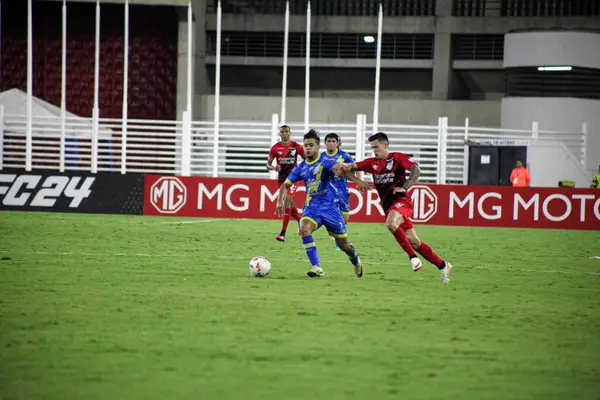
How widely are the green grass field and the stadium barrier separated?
11208 millimetres

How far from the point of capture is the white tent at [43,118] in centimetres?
3434

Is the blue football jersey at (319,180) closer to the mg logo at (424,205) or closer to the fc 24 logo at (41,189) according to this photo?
the mg logo at (424,205)

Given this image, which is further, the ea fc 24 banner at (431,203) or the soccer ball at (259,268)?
the ea fc 24 banner at (431,203)

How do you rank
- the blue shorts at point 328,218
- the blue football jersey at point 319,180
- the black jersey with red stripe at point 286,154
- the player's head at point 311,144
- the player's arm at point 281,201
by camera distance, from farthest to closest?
1. the black jersey with red stripe at point 286,154
2. the player's head at point 311,144
3. the blue football jersey at point 319,180
4. the blue shorts at point 328,218
5. the player's arm at point 281,201

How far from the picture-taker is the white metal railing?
32969 mm

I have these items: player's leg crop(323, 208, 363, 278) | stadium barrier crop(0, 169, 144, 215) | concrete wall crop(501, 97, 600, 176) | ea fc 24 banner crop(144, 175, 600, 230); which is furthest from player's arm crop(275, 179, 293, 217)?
concrete wall crop(501, 97, 600, 176)

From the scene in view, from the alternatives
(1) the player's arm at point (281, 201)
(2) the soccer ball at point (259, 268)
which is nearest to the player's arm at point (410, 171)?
(1) the player's arm at point (281, 201)

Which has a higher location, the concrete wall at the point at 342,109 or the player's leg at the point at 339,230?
the concrete wall at the point at 342,109

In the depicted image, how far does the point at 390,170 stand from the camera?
13602mm

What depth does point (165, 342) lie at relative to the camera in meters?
8.20

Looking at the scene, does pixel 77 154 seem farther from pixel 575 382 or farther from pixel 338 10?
pixel 575 382

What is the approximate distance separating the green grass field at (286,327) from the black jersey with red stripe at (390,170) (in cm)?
118

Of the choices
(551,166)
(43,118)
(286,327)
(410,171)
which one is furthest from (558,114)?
(286,327)

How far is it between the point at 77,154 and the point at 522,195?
15.1m
